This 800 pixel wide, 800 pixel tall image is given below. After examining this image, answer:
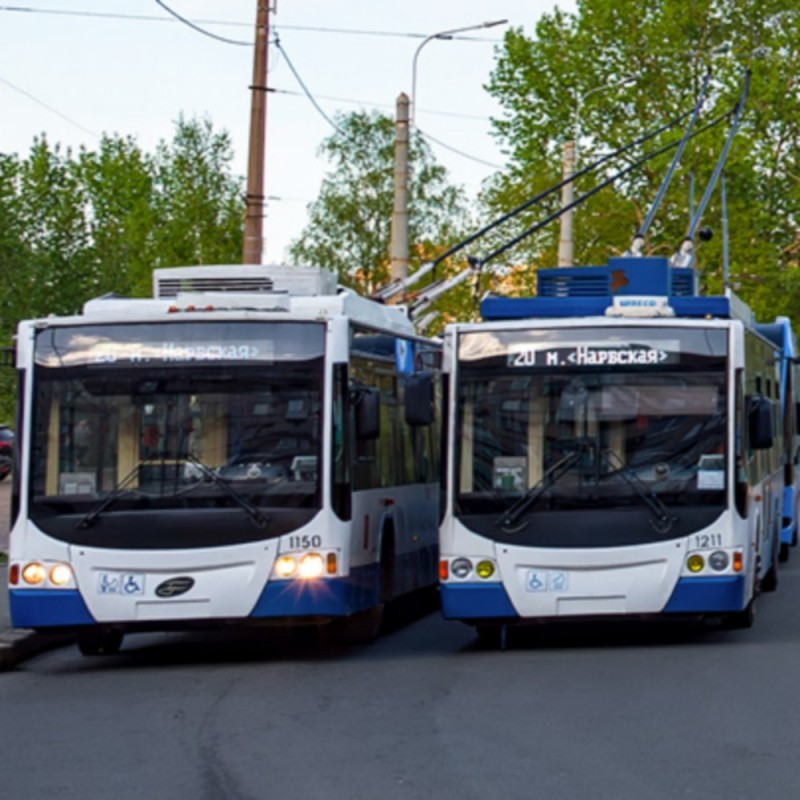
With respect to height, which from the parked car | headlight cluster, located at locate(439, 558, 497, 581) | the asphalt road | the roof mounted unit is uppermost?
the roof mounted unit

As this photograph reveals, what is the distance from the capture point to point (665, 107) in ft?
212

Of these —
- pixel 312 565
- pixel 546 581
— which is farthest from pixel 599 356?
pixel 312 565

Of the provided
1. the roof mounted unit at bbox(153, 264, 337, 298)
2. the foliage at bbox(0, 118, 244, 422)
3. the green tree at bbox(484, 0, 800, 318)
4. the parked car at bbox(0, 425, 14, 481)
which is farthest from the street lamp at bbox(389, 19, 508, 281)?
the green tree at bbox(484, 0, 800, 318)

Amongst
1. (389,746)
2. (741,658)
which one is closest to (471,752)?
(389,746)

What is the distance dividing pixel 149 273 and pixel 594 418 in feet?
189

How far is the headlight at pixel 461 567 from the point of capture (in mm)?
15852

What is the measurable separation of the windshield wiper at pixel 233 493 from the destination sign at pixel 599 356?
221 centimetres

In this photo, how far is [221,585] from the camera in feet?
50.6

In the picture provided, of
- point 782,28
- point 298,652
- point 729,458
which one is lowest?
point 298,652

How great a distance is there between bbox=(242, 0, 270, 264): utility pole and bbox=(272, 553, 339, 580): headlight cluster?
308 inches

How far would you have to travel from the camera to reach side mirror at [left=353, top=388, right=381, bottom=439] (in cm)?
1579

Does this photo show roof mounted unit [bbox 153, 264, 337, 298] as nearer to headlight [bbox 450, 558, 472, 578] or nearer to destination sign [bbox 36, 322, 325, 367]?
destination sign [bbox 36, 322, 325, 367]

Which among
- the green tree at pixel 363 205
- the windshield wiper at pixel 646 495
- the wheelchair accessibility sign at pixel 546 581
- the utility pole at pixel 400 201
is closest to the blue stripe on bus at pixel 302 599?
the wheelchair accessibility sign at pixel 546 581

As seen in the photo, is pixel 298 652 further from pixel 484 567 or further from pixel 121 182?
pixel 121 182
